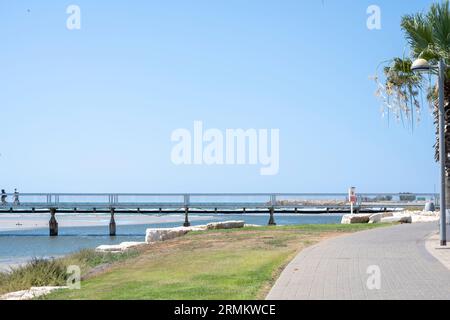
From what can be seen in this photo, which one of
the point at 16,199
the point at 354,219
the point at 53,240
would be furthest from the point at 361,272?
the point at 16,199

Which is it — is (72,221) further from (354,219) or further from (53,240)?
(354,219)

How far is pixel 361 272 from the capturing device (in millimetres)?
11875

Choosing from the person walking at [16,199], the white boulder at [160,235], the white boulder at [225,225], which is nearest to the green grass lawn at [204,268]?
the white boulder at [160,235]

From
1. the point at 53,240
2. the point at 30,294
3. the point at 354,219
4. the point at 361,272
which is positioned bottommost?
the point at 53,240

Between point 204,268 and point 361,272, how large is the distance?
3408mm

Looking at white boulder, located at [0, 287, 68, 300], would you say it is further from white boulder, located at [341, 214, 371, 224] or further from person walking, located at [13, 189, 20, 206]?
person walking, located at [13, 189, 20, 206]

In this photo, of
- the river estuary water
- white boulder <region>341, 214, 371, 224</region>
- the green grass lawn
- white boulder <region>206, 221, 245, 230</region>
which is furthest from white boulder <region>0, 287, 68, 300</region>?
white boulder <region>341, 214, 371, 224</region>

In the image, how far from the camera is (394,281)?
10.8 metres

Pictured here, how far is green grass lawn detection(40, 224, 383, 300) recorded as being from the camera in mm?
10547

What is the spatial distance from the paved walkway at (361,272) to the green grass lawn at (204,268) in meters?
0.44

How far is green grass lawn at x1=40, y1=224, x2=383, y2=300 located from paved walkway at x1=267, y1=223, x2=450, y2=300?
442 millimetres

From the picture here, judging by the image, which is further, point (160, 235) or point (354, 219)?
point (354, 219)
